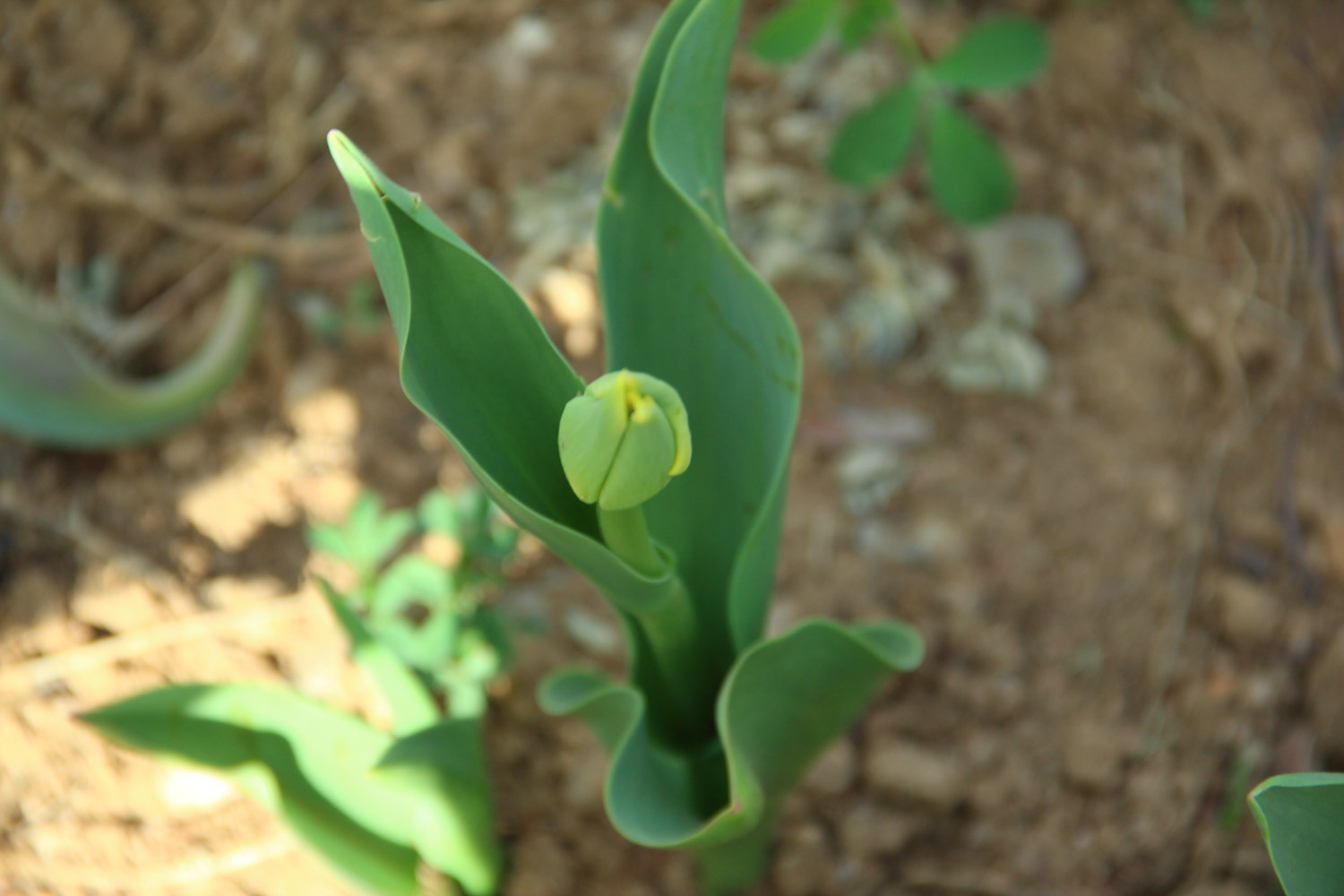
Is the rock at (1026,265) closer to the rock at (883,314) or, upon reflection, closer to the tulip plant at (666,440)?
the rock at (883,314)

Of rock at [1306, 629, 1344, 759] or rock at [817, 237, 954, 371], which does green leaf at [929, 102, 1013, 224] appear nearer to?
rock at [817, 237, 954, 371]

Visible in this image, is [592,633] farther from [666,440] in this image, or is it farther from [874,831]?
[666,440]

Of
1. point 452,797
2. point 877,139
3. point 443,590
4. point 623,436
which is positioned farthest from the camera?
point 877,139

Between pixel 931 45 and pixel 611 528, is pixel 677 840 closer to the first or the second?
pixel 611 528

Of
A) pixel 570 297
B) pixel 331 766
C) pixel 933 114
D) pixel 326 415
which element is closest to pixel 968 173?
pixel 933 114

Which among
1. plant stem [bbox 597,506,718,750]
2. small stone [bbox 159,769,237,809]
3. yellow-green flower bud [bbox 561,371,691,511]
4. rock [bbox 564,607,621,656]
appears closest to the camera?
yellow-green flower bud [bbox 561,371,691,511]

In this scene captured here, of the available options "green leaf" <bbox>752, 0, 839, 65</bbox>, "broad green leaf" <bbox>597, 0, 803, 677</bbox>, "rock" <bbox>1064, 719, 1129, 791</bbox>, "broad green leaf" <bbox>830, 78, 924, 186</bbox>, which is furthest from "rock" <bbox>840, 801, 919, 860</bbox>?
"green leaf" <bbox>752, 0, 839, 65</bbox>
